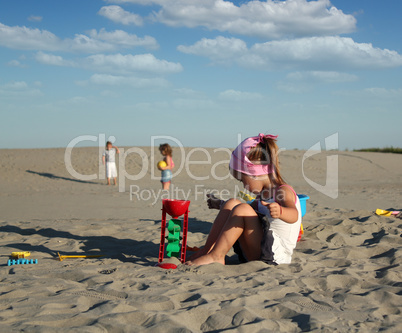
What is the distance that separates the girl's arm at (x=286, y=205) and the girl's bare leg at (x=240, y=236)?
0.82 ft

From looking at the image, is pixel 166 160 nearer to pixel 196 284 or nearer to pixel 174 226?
pixel 174 226

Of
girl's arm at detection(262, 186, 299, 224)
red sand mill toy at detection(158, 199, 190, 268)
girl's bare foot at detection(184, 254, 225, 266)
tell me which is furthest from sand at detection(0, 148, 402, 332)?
girl's arm at detection(262, 186, 299, 224)

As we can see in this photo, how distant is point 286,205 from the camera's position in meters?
3.45

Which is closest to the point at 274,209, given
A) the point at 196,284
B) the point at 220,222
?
the point at 220,222

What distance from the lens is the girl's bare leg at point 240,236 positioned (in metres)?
3.50

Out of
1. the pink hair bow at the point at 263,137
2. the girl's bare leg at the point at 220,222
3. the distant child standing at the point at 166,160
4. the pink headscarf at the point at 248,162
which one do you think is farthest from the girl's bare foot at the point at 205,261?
the distant child standing at the point at 166,160

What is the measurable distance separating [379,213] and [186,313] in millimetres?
4624

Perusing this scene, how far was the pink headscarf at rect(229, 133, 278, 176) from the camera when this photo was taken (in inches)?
141

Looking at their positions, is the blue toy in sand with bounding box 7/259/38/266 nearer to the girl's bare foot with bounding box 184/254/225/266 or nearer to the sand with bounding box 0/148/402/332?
the sand with bounding box 0/148/402/332

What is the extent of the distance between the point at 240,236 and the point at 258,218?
265 millimetres

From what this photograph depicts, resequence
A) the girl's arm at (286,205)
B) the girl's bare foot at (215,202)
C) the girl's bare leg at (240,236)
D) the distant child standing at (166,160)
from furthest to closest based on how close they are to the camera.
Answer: the distant child standing at (166,160) → the girl's bare foot at (215,202) → the girl's bare leg at (240,236) → the girl's arm at (286,205)

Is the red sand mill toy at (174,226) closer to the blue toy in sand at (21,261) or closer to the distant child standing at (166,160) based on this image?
the blue toy in sand at (21,261)

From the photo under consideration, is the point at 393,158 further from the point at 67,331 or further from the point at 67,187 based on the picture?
the point at 67,331

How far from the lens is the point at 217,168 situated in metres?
18.7
